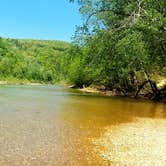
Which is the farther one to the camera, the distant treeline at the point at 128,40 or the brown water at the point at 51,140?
the distant treeline at the point at 128,40

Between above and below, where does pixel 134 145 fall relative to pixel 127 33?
below

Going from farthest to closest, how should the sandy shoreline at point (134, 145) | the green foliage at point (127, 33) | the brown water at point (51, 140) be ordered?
1. the green foliage at point (127, 33)
2. the sandy shoreline at point (134, 145)
3. the brown water at point (51, 140)

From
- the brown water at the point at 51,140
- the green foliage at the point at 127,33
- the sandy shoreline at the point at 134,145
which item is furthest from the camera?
the green foliage at the point at 127,33

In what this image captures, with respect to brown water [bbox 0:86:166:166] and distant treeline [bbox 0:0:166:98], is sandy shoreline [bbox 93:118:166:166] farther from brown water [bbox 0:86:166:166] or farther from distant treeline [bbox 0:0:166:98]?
distant treeline [bbox 0:0:166:98]

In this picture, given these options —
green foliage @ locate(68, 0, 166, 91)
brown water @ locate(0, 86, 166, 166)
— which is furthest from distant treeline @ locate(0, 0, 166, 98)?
brown water @ locate(0, 86, 166, 166)

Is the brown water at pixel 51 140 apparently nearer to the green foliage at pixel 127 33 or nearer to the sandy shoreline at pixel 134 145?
the sandy shoreline at pixel 134 145

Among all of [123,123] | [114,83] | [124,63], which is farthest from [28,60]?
[123,123]

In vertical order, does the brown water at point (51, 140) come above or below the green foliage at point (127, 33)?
below

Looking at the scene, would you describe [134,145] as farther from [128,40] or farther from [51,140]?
[128,40]

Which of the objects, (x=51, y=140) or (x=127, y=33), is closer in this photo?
(x=51, y=140)

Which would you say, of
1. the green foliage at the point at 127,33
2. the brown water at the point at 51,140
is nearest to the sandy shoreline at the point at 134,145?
the brown water at the point at 51,140

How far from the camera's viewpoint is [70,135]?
18469mm

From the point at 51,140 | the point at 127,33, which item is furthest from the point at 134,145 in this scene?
the point at 127,33

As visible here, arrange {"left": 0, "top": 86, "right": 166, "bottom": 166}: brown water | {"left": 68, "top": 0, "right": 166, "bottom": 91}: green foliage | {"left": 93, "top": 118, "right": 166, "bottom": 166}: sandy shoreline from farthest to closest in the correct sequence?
{"left": 68, "top": 0, "right": 166, "bottom": 91}: green foliage, {"left": 93, "top": 118, "right": 166, "bottom": 166}: sandy shoreline, {"left": 0, "top": 86, "right": 166, "bottom": 166}: brown water
